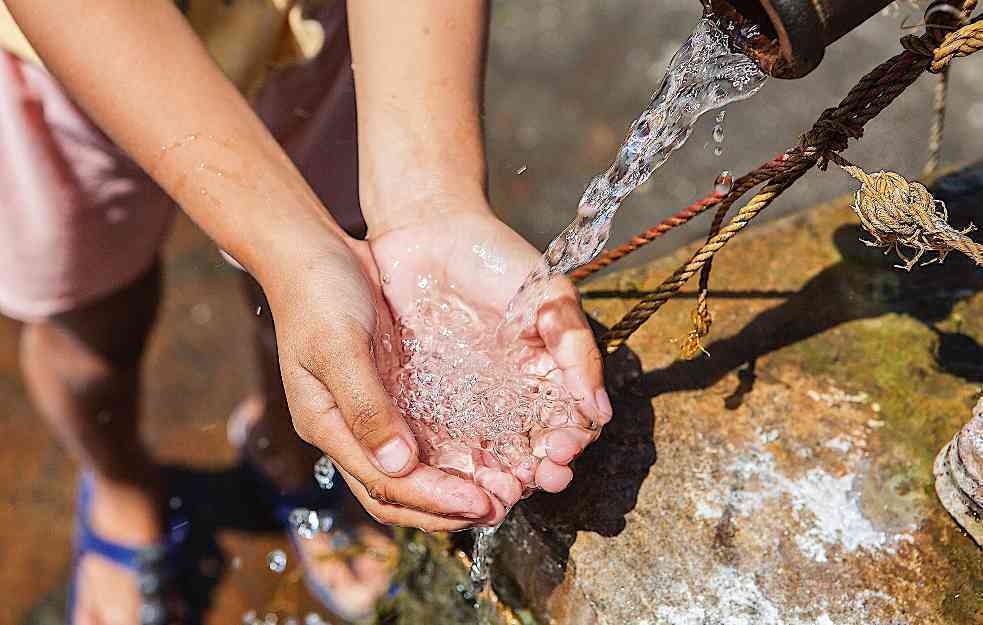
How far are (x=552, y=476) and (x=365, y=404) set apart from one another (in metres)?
0.36

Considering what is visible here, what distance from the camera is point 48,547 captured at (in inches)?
119

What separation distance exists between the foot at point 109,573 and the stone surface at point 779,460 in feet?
5.07

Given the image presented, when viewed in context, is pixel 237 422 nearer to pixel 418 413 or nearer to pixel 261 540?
pixel 261 540

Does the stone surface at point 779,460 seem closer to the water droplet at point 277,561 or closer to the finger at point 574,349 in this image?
the finger at point 574,349

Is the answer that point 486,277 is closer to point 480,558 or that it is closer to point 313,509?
point 480,558

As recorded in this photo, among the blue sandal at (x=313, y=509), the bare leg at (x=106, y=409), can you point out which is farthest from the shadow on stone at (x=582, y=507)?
the bare leg at (x=106, y=409)

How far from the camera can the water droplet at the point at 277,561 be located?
298 centimetres

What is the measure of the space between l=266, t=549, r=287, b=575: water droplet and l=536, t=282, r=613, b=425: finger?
5.66 feet

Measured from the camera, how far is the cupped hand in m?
1.56

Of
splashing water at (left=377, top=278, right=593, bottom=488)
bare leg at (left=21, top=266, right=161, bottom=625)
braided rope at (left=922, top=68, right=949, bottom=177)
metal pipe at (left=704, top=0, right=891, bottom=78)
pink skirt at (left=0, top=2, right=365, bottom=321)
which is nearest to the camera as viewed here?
metal pipe at (left=704, top=0, right=891, bottom=78)

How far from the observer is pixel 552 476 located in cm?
154

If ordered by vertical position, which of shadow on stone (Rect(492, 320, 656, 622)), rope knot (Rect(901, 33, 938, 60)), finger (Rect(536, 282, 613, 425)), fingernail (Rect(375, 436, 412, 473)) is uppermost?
rope knot (Rect(901, 33, 938, 60))

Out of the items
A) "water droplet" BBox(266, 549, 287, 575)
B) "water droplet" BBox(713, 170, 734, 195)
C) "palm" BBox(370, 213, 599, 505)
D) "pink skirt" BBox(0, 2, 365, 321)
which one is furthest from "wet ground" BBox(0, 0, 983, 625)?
"water droplet" BBox(713, 170, 734, 195)

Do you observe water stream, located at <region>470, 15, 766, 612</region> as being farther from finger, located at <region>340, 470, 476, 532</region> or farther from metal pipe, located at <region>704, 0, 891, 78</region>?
finger, located at <region>340, 470, 476, 532</region>
